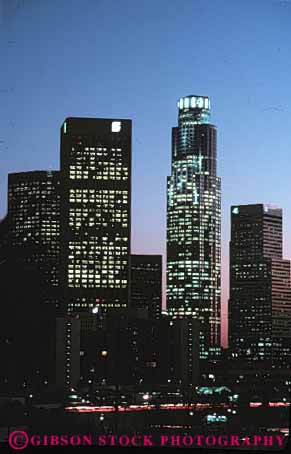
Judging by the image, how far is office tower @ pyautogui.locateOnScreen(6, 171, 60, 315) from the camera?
378 inches

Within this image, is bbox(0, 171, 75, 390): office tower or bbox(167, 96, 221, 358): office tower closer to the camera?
bbox(0, 171, 75, 390): office tower

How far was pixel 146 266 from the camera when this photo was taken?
37.4ft

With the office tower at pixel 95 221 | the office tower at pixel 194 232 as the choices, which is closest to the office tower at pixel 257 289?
the office tower at pixel 194 232

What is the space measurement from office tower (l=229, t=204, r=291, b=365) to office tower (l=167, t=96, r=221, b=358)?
0.26 metres

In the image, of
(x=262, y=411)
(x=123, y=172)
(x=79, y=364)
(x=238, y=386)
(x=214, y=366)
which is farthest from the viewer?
(x=123, y=172)

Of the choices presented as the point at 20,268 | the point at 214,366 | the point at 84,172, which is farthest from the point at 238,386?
the point at 84,172

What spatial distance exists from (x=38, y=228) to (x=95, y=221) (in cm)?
122

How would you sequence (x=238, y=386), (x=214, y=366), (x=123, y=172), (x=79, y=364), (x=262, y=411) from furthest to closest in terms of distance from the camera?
(x=123, y=172), (x=214, y=366), (x=79, y=364), (x=238, y=386), (x=262, y=411)

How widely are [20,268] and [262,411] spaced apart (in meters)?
4.39

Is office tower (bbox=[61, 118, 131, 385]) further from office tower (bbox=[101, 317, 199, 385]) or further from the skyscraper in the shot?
office tower (bbox=[101, 317, 199, 385])

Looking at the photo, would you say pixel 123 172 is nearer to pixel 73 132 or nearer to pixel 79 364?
pixel 73 132

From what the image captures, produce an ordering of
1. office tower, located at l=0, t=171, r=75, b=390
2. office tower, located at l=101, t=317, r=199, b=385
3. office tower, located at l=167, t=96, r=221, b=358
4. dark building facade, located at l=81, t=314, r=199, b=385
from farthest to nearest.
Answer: office tower, located at l=167, t=96, r=221, b=358 → office tower, located at l=101, t=317, r=199, b=385 → dark building facade, located at l=81, t=314, r=199, b=385 → office tower, located at l=0, t=171, r=75, b=390

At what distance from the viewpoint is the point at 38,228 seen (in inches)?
406

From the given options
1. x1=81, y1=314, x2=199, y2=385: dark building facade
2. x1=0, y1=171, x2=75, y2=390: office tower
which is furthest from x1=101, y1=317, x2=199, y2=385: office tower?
x1=0, y1=171, x2=75, y2=390: office tower
